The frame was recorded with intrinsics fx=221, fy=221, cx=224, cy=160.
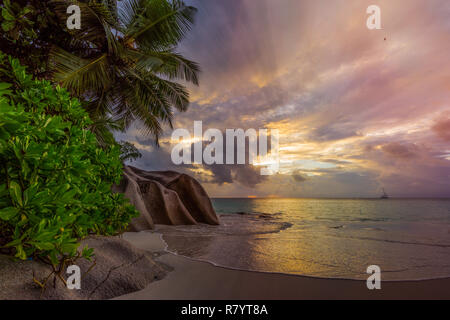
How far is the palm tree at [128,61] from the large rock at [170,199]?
7.24 feet

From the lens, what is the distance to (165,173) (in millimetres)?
12055

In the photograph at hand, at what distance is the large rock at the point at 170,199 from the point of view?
8041 millimetres

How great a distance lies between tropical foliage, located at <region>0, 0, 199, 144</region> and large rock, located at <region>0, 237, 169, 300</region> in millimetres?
4648

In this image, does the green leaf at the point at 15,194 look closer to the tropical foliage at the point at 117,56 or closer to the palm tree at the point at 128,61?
the tropical foliage at the point at 117,56

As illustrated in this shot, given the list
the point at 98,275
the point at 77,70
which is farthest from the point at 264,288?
the point at 77,70

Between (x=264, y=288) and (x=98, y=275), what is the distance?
1.91 metres

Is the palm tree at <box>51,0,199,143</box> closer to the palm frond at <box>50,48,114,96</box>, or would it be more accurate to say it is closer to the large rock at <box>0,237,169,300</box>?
the palm frond at <box>50,48,114,96</box>

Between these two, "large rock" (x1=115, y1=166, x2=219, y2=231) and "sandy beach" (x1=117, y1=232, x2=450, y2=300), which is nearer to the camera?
"sandy beach" (x1=117, y1=232, x2=450, y2=300)

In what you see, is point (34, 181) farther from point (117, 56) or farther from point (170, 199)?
point (170, 199)

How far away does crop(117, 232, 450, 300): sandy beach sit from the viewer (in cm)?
250

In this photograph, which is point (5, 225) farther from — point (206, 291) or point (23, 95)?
point (206, 291)

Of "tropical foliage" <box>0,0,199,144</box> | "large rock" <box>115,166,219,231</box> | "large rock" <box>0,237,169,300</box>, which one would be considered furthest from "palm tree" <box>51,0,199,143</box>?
"large rock" <box>0,237,169,300</box>

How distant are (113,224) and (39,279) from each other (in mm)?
1288

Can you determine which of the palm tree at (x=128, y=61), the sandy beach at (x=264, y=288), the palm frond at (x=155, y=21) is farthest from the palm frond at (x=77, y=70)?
the sandy beach at (x=264, y=288)
